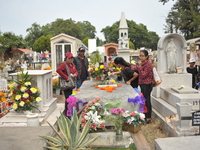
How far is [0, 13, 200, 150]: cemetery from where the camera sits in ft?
11.1

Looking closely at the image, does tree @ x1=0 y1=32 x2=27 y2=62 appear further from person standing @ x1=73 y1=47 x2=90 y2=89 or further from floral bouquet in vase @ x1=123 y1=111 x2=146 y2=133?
floral bouquet in vase @ x1=123 y1=111 x2=146 y2=133

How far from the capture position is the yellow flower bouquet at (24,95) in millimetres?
5328

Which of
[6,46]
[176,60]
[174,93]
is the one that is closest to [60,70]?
[174,93]

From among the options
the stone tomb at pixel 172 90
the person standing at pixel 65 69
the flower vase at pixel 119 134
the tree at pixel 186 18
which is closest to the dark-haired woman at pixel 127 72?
the stone tomb at pixel 172 90

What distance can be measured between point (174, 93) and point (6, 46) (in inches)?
785

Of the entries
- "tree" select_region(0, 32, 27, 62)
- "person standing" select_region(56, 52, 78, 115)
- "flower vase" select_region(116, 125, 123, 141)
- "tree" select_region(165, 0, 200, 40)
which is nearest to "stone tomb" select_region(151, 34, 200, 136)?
"flower vase" select_region(116, 125, 123, 141)

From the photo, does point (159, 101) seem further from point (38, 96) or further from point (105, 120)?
point (38, 96)

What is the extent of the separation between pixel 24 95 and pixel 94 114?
2.31 m

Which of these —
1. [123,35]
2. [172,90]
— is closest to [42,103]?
[172,90]

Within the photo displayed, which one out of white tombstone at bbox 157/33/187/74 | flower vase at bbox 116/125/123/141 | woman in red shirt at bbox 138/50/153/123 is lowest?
flower vase at bbox 116/125/123/141

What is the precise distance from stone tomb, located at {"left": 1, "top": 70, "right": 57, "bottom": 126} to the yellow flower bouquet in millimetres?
180

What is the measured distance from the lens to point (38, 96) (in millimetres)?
5566

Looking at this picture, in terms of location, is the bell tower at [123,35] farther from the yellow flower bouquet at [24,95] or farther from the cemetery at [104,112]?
the yellow flower bouquet at [24,95]

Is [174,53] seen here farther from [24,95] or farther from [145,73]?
[24,95]
